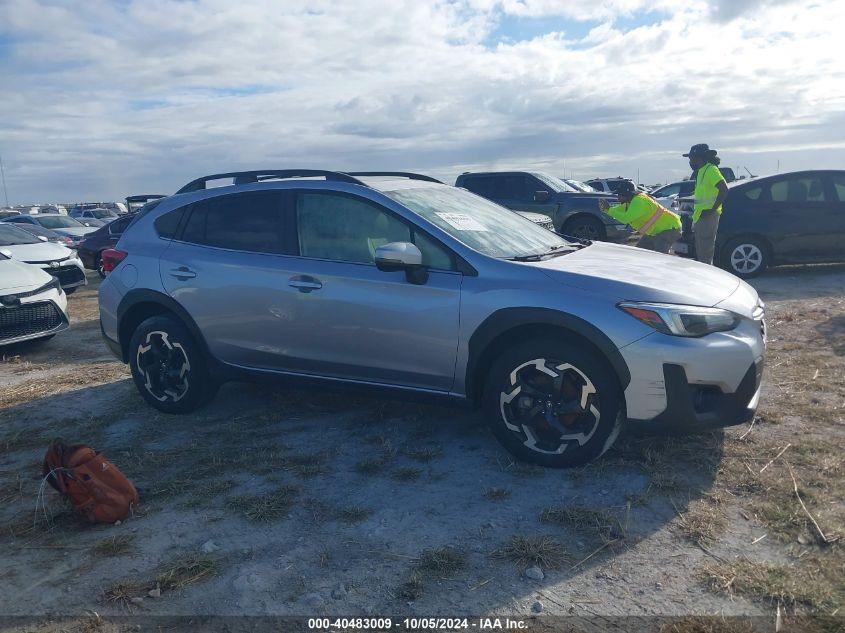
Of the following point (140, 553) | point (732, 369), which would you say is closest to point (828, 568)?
point (732, 369)

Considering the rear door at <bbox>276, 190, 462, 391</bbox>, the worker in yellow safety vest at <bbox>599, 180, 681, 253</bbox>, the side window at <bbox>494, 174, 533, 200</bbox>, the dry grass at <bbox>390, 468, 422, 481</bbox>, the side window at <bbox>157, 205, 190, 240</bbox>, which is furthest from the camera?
the side window at <bbox>494, 174, 533, 200</bbox>

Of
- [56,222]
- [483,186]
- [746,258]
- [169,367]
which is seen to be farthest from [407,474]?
[56,222]

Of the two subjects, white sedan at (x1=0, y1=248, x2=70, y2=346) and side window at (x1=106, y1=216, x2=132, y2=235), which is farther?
side window at (x1=106, y1=216, x2=132, y2=235)

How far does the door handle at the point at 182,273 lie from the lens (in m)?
5.29

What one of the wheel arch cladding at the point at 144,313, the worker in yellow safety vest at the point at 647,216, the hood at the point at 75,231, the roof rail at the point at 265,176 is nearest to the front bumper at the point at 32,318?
the wheel arch cladding at the point at 144,313

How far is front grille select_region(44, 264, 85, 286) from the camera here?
1265 cm

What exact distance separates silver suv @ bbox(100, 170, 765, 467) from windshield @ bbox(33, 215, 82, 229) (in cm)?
2003

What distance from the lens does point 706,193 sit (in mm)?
9203

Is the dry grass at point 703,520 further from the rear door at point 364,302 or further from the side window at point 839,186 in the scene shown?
the side window at point 839,186

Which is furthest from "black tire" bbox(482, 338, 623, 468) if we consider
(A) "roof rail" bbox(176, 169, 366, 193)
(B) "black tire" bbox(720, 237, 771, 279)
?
(B) "black tire" bbox(720, 237, 771, 279)

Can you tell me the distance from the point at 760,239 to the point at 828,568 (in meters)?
8.76

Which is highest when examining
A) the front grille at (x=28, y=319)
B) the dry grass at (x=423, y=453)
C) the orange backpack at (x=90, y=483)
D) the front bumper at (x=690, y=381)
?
the front bumper at (x=690, y=381)

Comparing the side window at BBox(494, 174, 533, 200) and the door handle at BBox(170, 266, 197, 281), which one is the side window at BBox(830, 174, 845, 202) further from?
the door handle at BBox(170, 266, 197, 281)

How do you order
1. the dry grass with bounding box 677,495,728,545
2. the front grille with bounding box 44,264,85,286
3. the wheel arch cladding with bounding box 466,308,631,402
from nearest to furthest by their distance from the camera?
the dry grass with bounding box 677,495,728,545 → the wheel arch cladding with bounding box 466,308,631,402 → the front grille with bounding box 44,264,85,286
